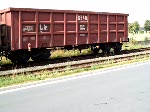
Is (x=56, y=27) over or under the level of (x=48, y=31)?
over

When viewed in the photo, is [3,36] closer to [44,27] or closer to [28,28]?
[28,28]

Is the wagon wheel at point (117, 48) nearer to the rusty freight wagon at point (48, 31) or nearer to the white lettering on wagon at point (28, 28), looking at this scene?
the rusty freight wagon at point (48, 31)

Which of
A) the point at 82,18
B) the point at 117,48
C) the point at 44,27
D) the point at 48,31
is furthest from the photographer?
the point at 117,48

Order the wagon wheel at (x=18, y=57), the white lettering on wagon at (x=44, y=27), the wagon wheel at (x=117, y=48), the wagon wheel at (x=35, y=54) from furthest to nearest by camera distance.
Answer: the wagon wheel at (x=117, y=48) → the wagon wheel at (x=35, y=54) → the white lettering on wagon at (x=44, y=27) → the wagon wheel at (x=18, y=57)

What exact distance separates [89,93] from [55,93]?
0.99m

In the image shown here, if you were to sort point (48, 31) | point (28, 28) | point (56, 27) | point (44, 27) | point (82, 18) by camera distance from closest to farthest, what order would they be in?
point (28, 28) < point (44, 27) < point (48, 31) < point (56, 27) < point (82, 18)

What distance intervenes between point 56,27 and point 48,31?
0.63 meters

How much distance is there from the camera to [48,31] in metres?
16.7

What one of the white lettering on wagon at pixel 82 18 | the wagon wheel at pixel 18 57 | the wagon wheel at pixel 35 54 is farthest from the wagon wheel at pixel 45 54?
the white lettering on wagon at pixel 82 18

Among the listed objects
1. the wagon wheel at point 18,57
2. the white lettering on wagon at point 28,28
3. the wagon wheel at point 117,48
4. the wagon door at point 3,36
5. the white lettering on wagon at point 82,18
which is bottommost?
the wagon wheel at point 18,57

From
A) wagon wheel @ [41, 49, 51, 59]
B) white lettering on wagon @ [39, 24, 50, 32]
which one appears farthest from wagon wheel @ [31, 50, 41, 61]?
white lettering on wagon @ [39, 24, 50, 32]

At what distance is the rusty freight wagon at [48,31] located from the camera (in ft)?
A: 50.4

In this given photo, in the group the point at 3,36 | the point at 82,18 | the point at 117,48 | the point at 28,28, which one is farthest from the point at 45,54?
the point at 117,48

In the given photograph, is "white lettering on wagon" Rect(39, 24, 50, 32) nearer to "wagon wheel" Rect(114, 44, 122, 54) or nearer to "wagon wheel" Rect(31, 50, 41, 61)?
"wagon wheel" Rect(31, 50, 41, 61)
